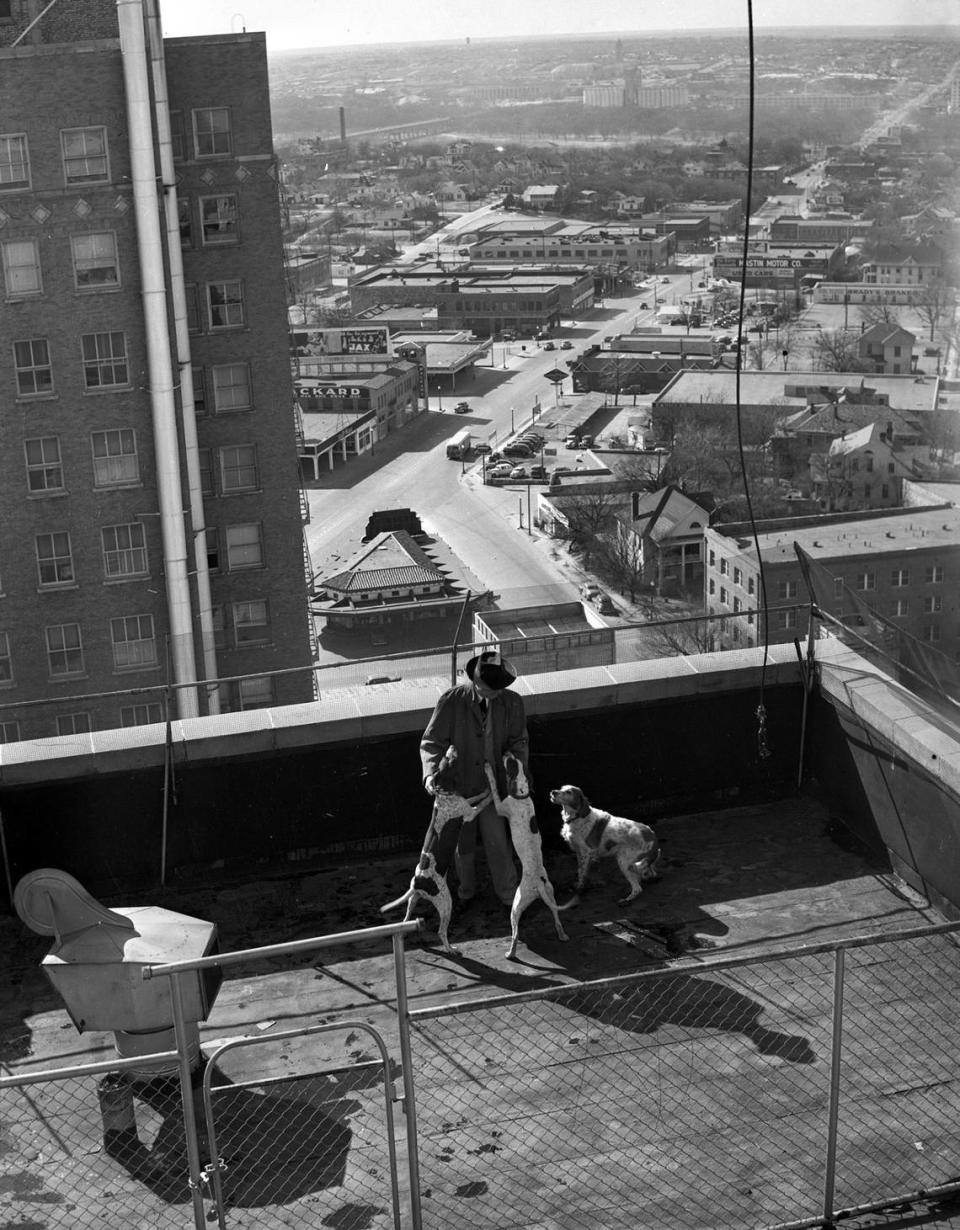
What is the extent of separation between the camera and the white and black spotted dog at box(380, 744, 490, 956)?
5.22 meters

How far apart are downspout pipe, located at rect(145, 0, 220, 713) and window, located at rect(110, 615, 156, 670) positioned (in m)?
0.91

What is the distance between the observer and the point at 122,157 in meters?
25.5

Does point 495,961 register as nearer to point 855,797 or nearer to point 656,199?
point 855,797

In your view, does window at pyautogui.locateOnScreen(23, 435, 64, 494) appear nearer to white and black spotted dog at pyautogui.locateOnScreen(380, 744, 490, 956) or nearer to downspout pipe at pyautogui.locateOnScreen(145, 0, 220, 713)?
downspout pipe at pyautogui.locateOnScreen(145, 0, 220, 713)

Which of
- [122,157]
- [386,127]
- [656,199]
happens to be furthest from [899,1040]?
[386,127]

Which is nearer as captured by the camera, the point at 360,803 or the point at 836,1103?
the point at 836,1103

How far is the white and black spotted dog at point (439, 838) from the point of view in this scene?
5.22 metres

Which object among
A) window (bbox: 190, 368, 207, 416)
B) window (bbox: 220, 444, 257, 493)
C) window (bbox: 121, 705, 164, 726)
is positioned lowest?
window (bbox: 121, 705, 164, 726)

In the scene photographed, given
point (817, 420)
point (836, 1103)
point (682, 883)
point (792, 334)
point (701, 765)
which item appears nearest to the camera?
point (836, 1103)

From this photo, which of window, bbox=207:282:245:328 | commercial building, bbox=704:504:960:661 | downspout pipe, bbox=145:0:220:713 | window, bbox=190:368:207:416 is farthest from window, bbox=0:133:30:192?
commercial building, bbox=704:504:960:661

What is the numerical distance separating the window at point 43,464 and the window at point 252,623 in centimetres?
416

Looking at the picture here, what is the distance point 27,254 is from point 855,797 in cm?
2324

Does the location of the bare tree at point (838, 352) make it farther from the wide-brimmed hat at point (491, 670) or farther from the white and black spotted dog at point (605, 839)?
the wide-brimmed hat at point (491, 670)

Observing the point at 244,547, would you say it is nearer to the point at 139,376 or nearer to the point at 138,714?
the point at 138,714
